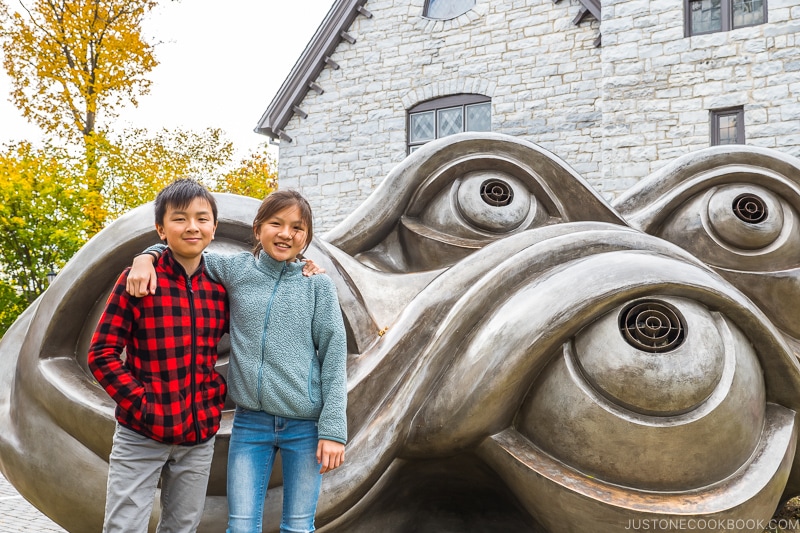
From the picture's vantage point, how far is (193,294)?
168cm

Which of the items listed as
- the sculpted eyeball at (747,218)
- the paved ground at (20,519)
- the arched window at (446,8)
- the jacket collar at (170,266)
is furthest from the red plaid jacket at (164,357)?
the arched window at (446,8)

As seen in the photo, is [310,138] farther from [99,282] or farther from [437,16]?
[99,282]

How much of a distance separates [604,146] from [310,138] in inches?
215

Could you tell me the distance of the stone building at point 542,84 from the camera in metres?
9.06

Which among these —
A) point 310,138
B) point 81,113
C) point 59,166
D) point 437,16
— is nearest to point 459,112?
point 437,16

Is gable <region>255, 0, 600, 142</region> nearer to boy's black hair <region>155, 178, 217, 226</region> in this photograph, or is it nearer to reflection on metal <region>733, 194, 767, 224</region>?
reflection on metal <region>733, 194, 767, 224</region>

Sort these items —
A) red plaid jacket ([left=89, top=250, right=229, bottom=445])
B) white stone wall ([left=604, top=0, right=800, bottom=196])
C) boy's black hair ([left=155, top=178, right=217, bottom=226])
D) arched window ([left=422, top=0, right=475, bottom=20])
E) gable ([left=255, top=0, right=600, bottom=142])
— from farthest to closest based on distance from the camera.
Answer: gable ([left=255, top=0, right=600, bottom=142]) → arched window ([left=422, top=0, right=475, bottom=20]) → white stone wall ([left=604, top=0, right=800, bottom=196]) → boy's black hair ([left=155, top=178, right=217, bottom=226]) → red plaid jacket ([left=89, top=250, right=229, bottom=445])

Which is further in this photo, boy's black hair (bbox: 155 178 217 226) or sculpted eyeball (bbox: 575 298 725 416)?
sculpted eyeball (bbox: 575 298 725 416)

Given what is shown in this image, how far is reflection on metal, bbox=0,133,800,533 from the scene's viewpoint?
6.57 feet

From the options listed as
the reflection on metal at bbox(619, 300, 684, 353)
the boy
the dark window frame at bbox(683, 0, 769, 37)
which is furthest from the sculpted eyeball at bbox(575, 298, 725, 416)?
the dark window frame at bbox(683, 0, 769, 37)

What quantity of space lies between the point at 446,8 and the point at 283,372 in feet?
37.8

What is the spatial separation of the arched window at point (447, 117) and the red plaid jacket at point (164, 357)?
10.2 meters

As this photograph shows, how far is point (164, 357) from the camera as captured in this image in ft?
5.31

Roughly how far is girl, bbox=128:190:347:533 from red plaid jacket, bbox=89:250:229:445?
0.06 metres
